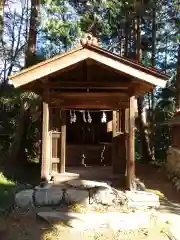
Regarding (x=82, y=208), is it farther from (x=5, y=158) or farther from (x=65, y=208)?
(x=5, y=158)

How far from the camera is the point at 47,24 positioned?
13.7 metres

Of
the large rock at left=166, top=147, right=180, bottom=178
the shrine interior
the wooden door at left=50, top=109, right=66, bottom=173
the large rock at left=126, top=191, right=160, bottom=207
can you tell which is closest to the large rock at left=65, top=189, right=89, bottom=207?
the large rock at left=126, top=191, right=160, bottom=207

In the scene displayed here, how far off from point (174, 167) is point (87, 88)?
7128mm

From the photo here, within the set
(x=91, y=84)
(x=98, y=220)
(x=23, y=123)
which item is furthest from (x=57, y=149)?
(x=23, y=123)

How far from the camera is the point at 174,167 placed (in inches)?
594

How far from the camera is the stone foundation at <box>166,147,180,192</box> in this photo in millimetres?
13640

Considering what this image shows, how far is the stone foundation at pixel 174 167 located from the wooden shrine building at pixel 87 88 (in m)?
3.31

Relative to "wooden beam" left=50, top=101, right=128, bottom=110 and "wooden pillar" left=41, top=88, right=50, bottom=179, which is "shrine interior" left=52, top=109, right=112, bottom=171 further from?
"wooden pillar" left=41, top=88, right=50, bottom=179

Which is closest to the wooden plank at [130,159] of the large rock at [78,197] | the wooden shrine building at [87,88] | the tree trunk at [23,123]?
the wooden shrine building at [87,88]

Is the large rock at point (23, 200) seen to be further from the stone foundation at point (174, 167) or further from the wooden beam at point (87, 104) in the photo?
the stone foundation at point (174, 167)

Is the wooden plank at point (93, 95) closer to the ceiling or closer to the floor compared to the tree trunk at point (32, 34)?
closer to the floor

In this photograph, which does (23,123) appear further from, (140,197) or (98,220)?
(98,220)

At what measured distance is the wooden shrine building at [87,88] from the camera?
835cm

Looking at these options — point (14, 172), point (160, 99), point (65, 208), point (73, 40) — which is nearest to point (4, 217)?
point (65, 208)
